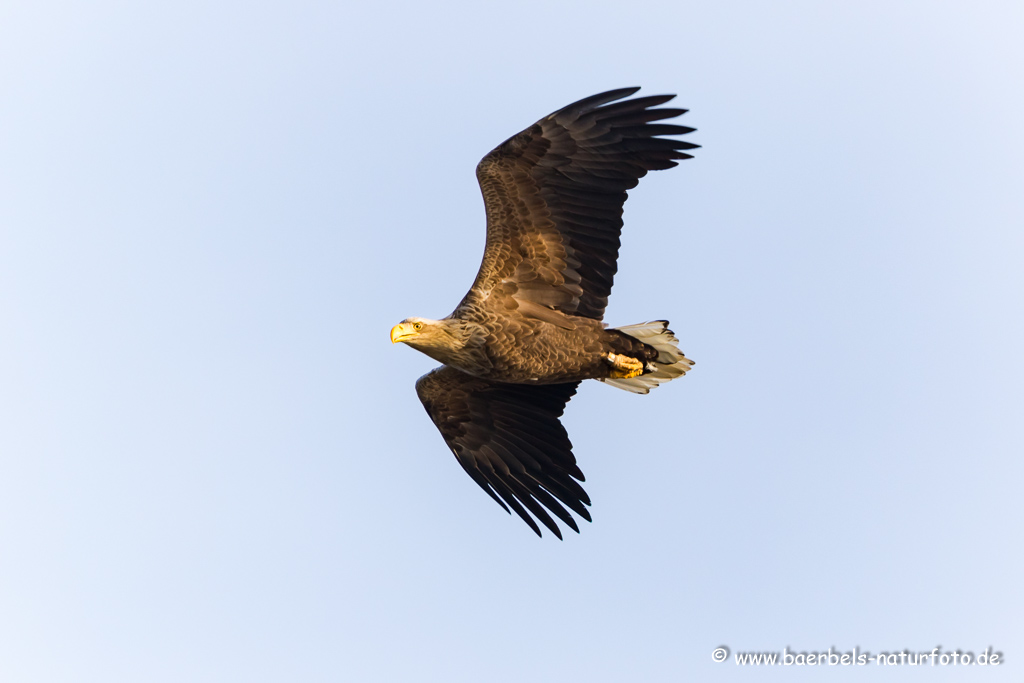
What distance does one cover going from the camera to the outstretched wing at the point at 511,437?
11102 millimetres

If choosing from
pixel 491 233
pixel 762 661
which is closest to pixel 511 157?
pixel 491 233

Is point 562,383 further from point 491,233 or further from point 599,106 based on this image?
point 599,106

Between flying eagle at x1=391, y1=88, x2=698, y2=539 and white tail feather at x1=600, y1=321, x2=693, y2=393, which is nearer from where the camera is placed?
flying eagle at x1=391, y1=88, x2=698, y2=539

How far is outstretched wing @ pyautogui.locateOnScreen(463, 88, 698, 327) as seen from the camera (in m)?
9.75

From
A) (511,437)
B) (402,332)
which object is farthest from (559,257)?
(511,437)

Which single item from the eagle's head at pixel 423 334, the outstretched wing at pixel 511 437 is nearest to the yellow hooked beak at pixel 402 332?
the eagle's head at pixel 423 334

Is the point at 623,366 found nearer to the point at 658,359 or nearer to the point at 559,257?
the point at 658,359

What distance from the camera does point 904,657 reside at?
9.46 m

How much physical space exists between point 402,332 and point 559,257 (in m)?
1.58

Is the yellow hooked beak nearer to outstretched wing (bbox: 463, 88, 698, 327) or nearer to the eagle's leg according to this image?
outstretched wing (bbox: 463, 88, 698, 327)

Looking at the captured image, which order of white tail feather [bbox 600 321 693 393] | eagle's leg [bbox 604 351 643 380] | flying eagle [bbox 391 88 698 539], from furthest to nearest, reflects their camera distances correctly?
white tail feather [bbox 600 321 693 393] → eagle's leg [bbox 604 351 643 380] → flying eagle [bbox 391 88 698 539]

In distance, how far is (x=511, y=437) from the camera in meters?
11.4

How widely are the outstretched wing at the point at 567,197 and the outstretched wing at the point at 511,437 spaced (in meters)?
1.34

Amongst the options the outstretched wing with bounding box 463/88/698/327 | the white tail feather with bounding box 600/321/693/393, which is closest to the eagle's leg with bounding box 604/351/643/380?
the white tail feather with bounding box 600/321/693/393
